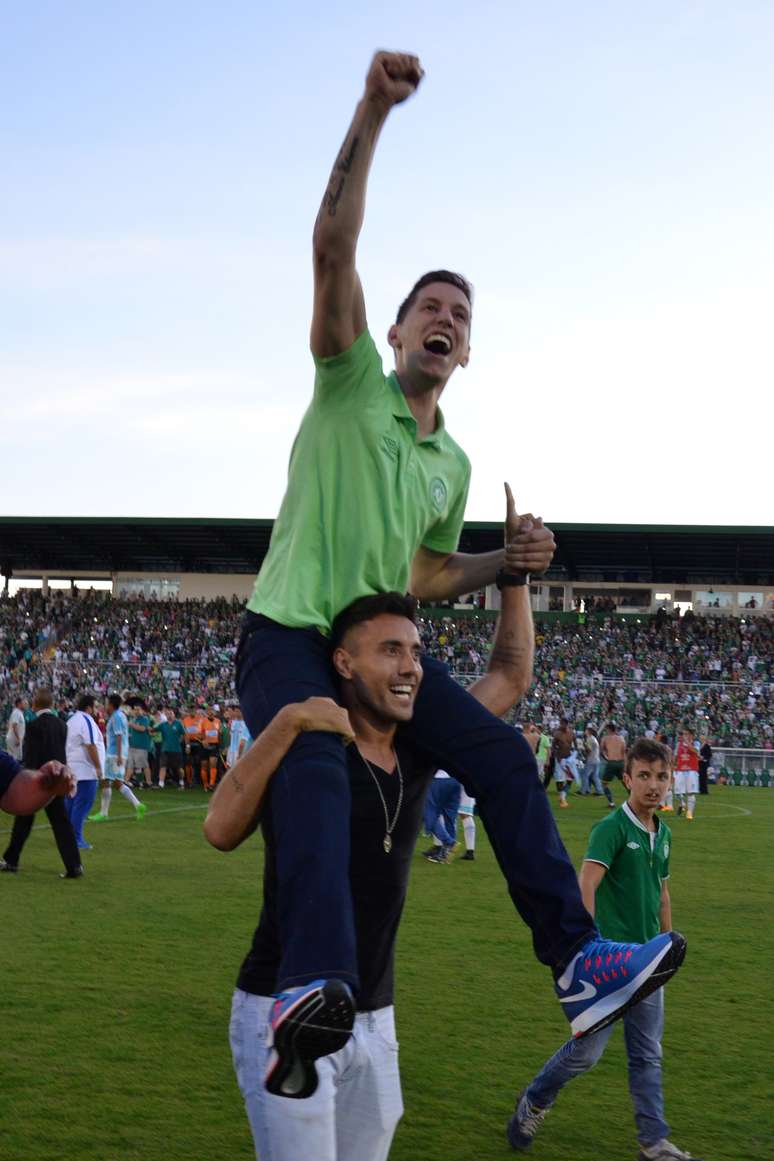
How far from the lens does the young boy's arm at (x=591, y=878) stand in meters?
6.34

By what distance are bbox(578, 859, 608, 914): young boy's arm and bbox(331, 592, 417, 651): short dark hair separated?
9.60 feet

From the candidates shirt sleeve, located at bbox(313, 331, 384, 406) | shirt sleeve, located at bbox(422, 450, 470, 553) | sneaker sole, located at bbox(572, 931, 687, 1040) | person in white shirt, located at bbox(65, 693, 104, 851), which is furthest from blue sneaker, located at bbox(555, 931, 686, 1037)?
person in white shirt, located at bbox(65, 693, 104, 851)

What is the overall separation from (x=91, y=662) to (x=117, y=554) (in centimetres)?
2185

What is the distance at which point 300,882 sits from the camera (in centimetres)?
331

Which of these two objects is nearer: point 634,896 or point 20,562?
point 634,896

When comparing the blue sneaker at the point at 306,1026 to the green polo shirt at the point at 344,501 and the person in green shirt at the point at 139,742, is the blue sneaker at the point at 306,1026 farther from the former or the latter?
the person in green shirt at the point at 139,742

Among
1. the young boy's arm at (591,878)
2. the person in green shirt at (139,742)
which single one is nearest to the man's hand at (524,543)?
the young boy's arm at (591,878)

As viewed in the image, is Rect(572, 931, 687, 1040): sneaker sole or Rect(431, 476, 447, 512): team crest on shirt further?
Rect(431, 476, 447, 512): team crest on shirt

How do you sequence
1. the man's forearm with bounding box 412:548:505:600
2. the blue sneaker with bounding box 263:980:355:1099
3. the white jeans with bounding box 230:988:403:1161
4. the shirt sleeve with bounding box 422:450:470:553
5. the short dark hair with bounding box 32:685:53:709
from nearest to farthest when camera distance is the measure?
the blue sneaker with bounding box 263:980:355:1099
the white jeans with bounding box 230:988:403:1161
the shirt sleeve with bounding box 422:450:470:553
the man's forearm with bounding box 412:548:505:600
the short dark hair with bounding box 32:685:53:709

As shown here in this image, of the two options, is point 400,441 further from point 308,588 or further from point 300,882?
point 300,882

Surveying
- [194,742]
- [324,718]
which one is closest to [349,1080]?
[324,718]

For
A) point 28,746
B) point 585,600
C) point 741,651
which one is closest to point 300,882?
point 28,746

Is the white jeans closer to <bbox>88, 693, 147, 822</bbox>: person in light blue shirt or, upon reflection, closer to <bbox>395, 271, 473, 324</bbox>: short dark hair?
<bbox>395, 271, 473, 324</bbox>: short dark hair

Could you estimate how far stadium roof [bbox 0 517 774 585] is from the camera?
55.4 metres
